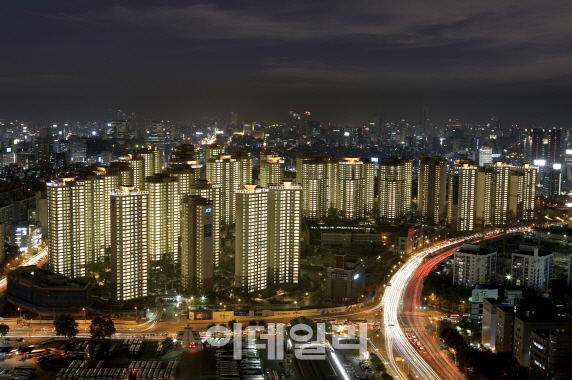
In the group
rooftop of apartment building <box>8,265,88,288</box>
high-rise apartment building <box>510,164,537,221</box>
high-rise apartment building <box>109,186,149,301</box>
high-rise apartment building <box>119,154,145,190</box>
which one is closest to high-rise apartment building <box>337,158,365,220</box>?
high-rise apartment building <box>510,164,537,221</box>

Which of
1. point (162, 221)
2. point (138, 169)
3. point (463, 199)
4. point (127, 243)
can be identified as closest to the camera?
point (127, 243)

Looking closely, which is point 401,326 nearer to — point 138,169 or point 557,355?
point 557,355

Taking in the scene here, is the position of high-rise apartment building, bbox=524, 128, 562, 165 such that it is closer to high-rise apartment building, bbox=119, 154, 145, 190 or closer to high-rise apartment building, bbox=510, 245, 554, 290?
high-rise apartment building, bbox=510, 245, 554, 290

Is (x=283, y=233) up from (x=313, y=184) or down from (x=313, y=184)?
down

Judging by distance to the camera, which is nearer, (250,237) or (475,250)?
(250,237)

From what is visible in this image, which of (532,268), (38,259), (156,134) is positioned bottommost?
(38,259)

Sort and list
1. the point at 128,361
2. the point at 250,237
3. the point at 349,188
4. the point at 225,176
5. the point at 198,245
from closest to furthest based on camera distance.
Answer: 1. the point at 128,361
2. the point at 198,245
3. the point at 250,237
4. the point at 225,176
5. the point at 349,188

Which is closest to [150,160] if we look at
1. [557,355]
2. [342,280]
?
[342,280]

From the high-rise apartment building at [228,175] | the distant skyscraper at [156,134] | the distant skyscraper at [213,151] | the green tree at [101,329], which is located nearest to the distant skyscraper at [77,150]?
the distant skyscraper at [156,134]
